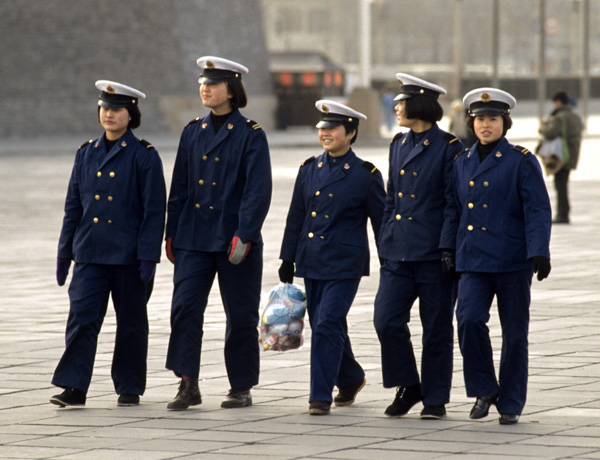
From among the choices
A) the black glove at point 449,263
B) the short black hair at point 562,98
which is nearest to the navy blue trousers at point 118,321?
the black glove at point 449,263

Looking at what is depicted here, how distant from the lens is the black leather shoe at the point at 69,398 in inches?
266

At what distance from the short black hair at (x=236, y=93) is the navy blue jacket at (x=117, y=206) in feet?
1.63

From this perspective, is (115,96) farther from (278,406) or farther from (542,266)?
(542,266)

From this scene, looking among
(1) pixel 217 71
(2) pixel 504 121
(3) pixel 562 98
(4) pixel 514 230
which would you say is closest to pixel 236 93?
(1) pixel 217 71

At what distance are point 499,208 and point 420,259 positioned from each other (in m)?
0.46

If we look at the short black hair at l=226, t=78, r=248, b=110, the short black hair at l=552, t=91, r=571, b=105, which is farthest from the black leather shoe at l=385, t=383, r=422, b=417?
the short black hair at l=552, t=91, r=571, b=105

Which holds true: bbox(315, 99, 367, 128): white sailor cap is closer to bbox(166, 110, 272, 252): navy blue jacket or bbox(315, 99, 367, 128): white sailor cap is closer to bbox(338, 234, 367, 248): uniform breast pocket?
bbox(166, 110, 272, 252): navy blue jacket

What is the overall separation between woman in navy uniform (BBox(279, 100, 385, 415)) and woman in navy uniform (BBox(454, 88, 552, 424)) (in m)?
0.61

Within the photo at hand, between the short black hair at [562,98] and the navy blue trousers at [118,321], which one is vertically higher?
the short black hair at [562,98]

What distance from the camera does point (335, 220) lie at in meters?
6.89

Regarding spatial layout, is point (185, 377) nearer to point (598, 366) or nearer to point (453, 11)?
point (598, 366)

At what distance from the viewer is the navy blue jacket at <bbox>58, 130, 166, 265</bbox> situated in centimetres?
693

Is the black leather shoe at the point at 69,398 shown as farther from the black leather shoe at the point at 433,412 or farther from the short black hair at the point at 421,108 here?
the short black hair at the point at 421,108

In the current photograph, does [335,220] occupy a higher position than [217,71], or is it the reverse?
[217,71]
